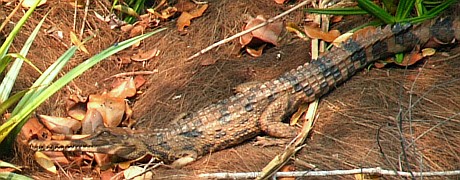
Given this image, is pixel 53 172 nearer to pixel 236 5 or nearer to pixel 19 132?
pixel 19 132

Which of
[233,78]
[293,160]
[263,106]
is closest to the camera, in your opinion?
[293,160]

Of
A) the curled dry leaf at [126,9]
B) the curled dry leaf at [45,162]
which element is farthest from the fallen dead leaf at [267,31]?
the curled dry leaf at [45,162]

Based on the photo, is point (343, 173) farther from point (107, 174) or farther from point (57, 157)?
point (57, 157)

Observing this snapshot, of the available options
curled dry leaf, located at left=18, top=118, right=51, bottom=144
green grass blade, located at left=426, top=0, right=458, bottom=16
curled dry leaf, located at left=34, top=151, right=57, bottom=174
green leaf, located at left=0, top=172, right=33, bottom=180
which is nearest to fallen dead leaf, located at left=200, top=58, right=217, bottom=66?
curled dry leaf, located at left=18, top=118, right=51, bottom=144

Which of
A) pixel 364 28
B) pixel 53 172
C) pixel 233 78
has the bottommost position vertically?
pixel 53 172

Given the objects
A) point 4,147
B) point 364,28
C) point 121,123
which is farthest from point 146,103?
point 364,28

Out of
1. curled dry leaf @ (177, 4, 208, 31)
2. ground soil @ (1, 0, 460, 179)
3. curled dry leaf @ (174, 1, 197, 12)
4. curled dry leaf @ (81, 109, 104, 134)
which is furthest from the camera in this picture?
curled dry leaf @ (174, 1, 197, 12)

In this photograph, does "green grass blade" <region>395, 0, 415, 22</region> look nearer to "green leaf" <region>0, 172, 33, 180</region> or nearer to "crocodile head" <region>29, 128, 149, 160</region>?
"crocodile head" <region>29, 128, 149, 160</region>
